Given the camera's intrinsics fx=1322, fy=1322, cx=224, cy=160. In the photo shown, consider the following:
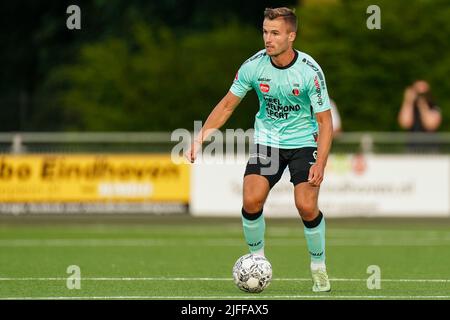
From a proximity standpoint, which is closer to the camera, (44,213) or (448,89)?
(44,213)

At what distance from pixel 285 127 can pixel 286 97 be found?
30cm

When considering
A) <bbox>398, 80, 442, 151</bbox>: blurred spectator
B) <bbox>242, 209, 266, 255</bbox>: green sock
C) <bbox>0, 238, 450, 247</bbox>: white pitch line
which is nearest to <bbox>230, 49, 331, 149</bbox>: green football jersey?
<bbox>242, 209, 266, 255</bbox>: green sock

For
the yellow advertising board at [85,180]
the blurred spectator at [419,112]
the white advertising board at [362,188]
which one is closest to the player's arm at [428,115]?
the blurred spectator at [419,112]

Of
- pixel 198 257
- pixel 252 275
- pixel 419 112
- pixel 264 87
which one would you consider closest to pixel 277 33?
pixel 264 87

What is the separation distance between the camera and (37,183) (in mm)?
23359

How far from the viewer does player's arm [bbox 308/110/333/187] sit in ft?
36.4

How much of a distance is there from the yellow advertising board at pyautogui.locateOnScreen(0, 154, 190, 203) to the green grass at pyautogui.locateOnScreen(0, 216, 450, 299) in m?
0.48

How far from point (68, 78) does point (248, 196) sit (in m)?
31.2

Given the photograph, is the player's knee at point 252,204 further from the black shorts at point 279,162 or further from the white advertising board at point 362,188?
the white advertising board at point 362,188

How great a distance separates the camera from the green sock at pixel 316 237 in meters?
11.4

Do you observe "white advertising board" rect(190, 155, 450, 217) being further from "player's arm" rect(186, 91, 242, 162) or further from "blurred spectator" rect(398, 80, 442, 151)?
"player's arm" rect(186, 91, 242, 162)

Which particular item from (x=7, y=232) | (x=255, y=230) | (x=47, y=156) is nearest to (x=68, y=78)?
(x=47, y=156)

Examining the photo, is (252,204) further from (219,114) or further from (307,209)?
(219,114)
